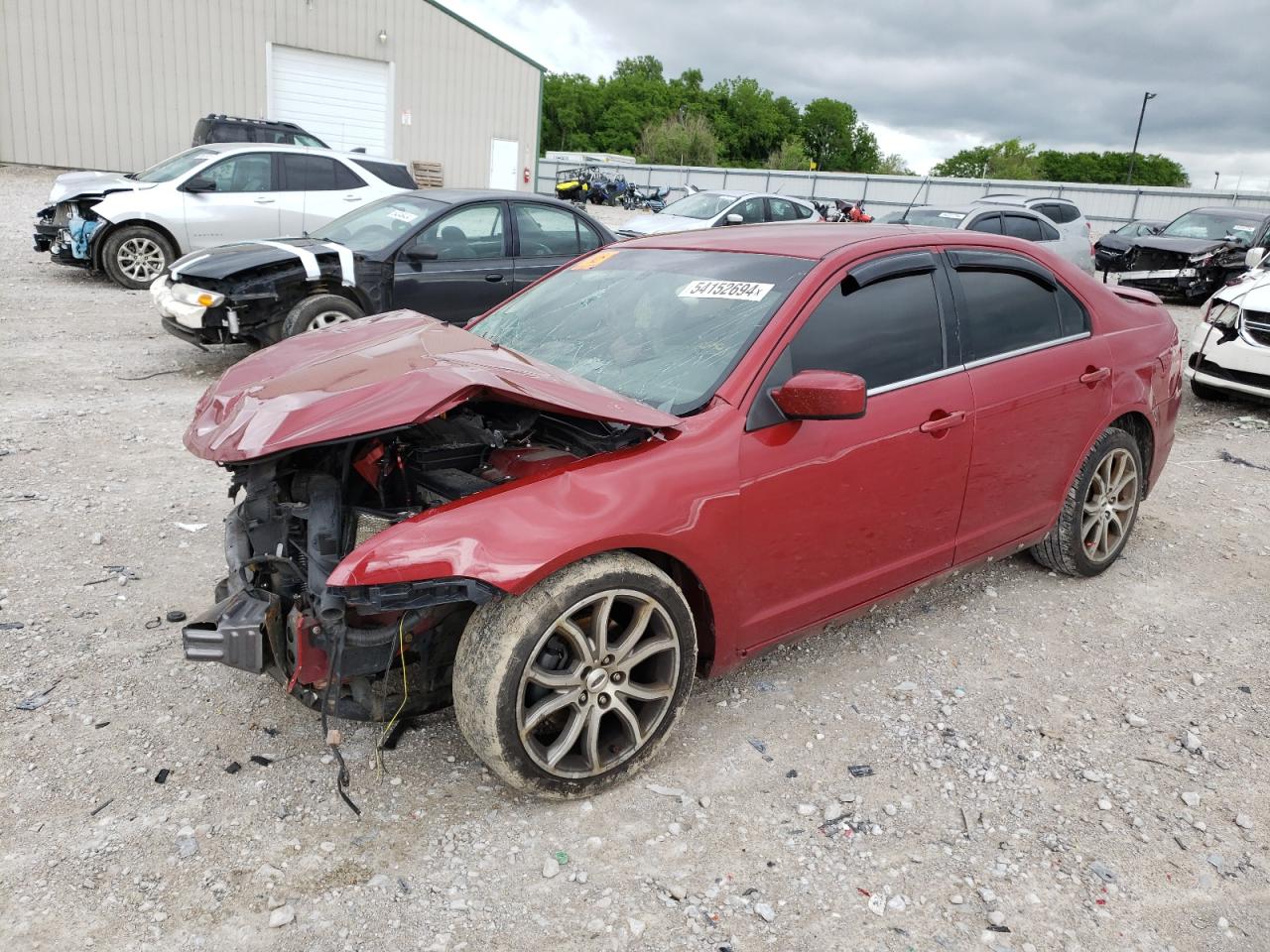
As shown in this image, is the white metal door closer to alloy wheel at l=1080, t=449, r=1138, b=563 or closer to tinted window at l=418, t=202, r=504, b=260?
tinted window at l=418, t=202, r=504, b=260

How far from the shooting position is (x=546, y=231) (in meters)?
Result: 8.43

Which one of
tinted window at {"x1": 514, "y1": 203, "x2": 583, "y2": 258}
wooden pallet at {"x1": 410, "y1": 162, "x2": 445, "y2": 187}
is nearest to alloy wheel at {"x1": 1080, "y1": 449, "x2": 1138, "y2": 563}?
tinted window at {"x1": 514, "y1": 203, "x2": 583, "y2": 258}

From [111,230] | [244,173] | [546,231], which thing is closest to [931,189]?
[244,173]

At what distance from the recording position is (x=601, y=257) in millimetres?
4098

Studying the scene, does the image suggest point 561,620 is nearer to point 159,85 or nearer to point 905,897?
point 905,897

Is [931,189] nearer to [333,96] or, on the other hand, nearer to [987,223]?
[333,96]

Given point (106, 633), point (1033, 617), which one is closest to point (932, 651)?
point (1033, 617)

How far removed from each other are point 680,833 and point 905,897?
2.11 ft

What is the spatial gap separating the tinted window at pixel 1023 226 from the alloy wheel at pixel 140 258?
11117mm

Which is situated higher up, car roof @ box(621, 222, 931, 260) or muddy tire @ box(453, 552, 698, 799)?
car roof @ box(621, 222, 931, 260)

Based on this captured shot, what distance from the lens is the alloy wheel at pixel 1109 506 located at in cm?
442

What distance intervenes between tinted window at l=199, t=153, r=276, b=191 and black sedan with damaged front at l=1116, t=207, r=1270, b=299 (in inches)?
529

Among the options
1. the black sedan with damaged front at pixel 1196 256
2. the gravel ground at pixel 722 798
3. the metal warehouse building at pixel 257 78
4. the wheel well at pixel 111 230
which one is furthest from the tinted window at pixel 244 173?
the metal warehouse building at pixel 257 78

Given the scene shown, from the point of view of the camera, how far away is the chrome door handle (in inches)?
137
